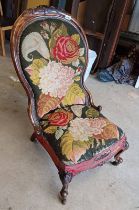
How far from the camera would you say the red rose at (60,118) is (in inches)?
61.1

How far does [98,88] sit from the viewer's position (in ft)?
8.64

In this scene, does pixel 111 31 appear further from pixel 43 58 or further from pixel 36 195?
pixel 36 195

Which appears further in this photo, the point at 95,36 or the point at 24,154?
the point at 95,36

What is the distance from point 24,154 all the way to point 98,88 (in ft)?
3.81

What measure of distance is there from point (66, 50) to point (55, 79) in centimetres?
19

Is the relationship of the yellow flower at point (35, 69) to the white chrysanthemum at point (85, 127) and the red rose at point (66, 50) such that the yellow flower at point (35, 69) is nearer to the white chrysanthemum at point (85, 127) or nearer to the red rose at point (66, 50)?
the red rose at point (66, 50)

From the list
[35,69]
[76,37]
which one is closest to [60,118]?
[35,69]

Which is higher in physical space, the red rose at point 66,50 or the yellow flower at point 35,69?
the red rose at point 66,50

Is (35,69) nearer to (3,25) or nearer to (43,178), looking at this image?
(43,178)

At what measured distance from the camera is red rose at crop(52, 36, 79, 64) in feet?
5.15

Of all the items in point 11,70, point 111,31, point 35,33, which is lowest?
point 11,70

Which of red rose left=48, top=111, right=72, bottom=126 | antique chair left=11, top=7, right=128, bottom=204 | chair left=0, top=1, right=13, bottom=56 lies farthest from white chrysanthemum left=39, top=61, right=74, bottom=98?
chair left=0, top=1, right=13, bottom=56

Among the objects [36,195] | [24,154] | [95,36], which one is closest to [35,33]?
[24,154]

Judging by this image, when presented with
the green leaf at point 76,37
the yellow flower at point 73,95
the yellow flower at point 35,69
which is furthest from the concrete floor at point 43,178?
the green leaf at point 76,37
